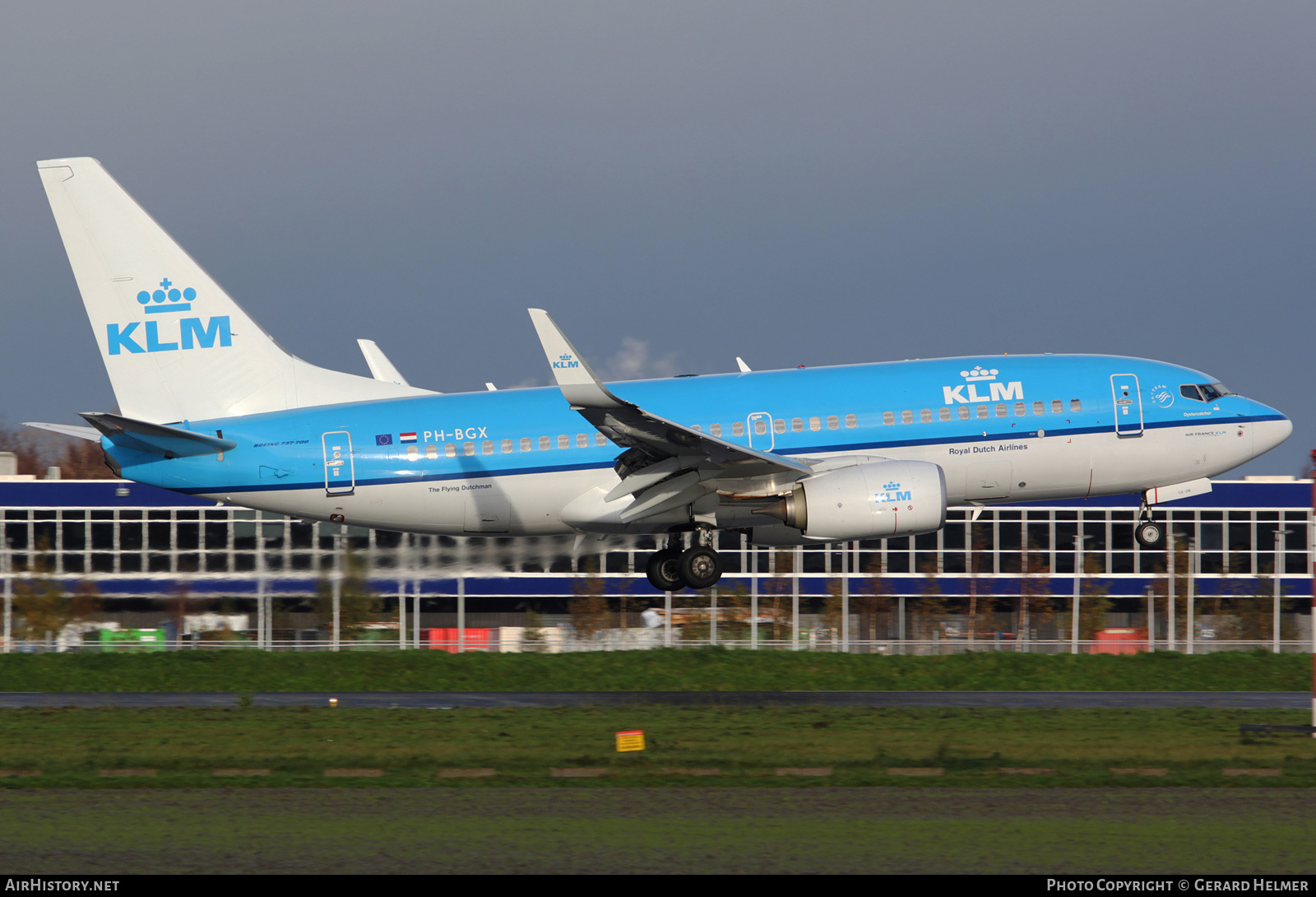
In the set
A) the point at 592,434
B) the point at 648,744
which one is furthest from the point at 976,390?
the point at 648,744

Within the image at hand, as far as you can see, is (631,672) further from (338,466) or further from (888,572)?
(888,572)

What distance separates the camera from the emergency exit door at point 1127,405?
3250 centimetres

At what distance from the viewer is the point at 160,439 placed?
101ft

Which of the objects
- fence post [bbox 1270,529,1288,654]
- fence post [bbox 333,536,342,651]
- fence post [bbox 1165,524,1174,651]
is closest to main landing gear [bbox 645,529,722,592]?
fence post [bbox 333,536,342,651]

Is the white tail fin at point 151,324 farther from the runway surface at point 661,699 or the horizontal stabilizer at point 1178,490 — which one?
the horizontal stabilizer at point 1178,490

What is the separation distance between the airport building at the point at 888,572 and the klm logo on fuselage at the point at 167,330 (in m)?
34.5

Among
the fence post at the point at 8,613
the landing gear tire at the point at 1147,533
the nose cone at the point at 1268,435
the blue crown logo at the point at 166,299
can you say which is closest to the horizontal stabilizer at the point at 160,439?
the blue crown logo at the point at 166,299

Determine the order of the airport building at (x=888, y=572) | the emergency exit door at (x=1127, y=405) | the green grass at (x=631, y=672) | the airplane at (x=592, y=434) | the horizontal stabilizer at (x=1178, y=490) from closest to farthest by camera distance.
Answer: the airplane at (x=592, y=434)
the emergency exit door at (x=1127, y=405)
the horizontal stabilizer at (x=1178, y=490)
the green grass at (x=631, y=672)
the airport building at (x=888, y=572)

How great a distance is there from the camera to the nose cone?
3341 centimetres

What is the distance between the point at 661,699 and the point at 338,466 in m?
9.83

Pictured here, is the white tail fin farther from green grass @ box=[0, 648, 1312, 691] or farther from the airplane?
green grass @ box=[0, 648, 1312, 691]

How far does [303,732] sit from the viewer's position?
87.4 feet

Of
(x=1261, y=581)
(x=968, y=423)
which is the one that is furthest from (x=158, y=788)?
(x=1261, y=581)

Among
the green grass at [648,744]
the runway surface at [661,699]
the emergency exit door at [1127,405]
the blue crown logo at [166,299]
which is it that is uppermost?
the blue crown logo at [166,299]
